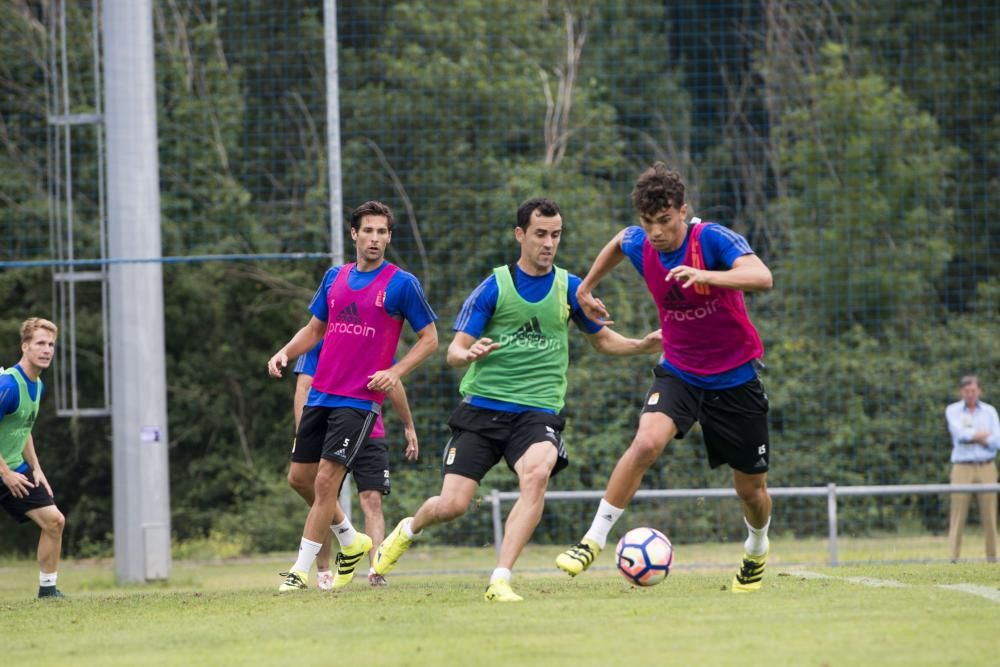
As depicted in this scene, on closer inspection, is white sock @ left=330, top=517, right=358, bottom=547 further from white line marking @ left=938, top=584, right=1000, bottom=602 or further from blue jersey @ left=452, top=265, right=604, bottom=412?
white line marking @ left=938, top=584, right=1000, bottom=602

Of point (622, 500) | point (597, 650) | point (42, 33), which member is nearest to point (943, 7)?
point (42, 33)

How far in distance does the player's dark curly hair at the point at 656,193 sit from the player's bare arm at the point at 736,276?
33cm

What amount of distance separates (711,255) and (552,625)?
2084 mm

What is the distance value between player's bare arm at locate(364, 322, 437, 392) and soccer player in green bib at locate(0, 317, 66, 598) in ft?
8.76

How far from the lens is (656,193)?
23.4ft

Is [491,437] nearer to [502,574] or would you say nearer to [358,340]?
[502,574]

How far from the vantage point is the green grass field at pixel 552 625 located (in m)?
5.53

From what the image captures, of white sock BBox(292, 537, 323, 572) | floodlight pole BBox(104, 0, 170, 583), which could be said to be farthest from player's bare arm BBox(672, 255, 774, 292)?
floodlight pole BBox(104, 0, 170, 583)

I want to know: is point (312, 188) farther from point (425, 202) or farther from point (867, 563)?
point (867, 563)

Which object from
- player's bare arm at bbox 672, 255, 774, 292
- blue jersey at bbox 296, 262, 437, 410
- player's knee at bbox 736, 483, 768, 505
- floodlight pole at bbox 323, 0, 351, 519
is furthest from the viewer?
floodlight pole at bbox 323, 0, 351, 519

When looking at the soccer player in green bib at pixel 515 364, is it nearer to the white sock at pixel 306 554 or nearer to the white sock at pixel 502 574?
the white sock at pixel 502 574

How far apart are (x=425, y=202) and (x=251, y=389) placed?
500cm

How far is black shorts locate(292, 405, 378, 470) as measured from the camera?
844cm

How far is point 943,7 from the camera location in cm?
2095
